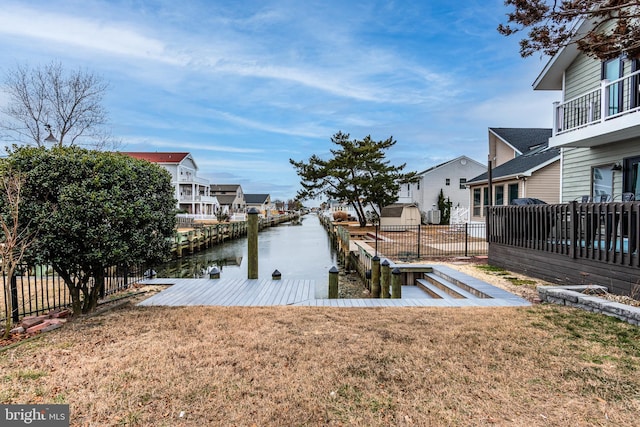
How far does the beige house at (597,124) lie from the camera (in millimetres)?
8258

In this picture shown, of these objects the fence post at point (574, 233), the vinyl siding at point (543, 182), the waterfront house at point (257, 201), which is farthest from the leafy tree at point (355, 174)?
the waterfront house at point (257, 201)

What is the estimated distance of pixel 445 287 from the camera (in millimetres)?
7508

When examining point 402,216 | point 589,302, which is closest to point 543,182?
point 402,216

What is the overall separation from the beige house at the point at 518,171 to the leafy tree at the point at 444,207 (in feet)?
22.1

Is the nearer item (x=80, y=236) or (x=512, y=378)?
(x=512, y=378)

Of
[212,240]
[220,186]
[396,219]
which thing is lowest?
[212,240]

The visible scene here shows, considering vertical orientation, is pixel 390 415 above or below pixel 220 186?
below

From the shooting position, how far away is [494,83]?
1725cm

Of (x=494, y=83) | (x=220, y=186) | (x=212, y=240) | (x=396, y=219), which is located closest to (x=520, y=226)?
(x=494, y=83)

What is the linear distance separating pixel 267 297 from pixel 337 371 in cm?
368

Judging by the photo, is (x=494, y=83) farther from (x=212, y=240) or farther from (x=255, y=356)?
(x=212, y=240)

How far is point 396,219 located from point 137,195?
22918 mm

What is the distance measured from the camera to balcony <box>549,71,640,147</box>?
7.92 meters

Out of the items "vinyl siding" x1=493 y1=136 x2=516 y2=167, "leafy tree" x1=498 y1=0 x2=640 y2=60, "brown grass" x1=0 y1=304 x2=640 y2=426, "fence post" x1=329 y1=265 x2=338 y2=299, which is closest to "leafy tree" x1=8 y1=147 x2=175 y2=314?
"brown grass" x1=0 y1=304 x2=640 y2=426
